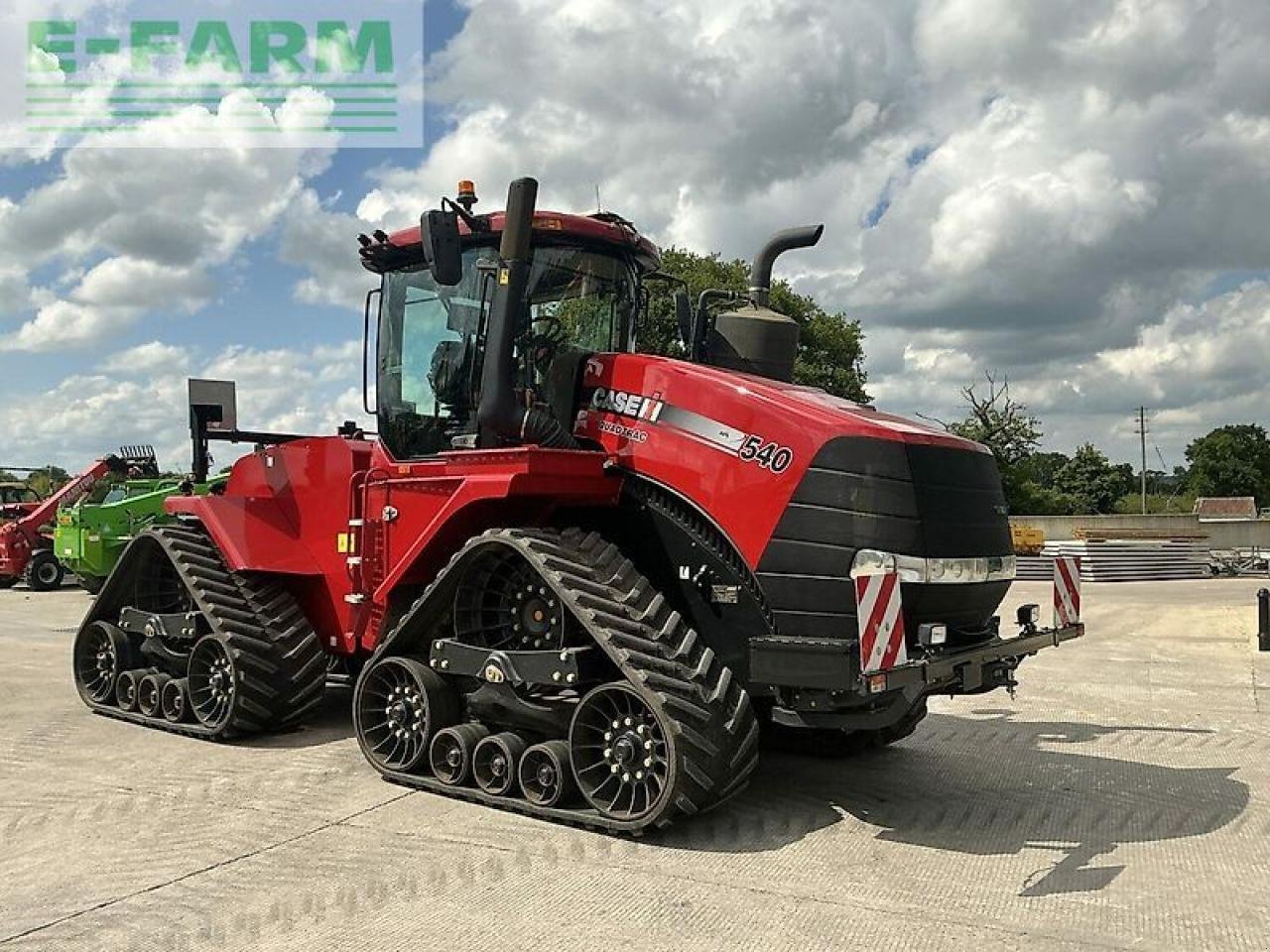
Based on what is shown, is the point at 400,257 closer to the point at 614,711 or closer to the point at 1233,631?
the point at 614,711

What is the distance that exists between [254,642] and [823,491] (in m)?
4.05

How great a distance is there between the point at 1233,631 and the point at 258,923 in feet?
45.8

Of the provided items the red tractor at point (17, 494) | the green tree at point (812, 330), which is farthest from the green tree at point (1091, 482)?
the red tractor at point (17, 494)

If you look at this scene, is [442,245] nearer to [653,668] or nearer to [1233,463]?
[653,668]

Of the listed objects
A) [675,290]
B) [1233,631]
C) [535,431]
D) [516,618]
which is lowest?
[1233,631]

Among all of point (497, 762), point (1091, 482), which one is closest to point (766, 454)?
point (497, 762)

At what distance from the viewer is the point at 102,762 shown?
22.1 ft

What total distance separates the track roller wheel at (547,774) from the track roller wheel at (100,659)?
4160 millimetres

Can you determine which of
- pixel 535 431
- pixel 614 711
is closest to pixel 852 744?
pixel 614 711

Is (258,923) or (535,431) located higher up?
(535,431)

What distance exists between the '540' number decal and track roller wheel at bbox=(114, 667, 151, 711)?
5.03 metres

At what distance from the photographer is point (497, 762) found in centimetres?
568

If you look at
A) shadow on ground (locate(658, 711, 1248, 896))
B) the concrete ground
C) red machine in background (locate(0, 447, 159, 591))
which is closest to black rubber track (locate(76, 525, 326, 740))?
the concrete ground

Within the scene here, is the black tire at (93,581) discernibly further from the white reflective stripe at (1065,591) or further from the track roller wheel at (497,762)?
the white reflective stripe at (1065,591)
